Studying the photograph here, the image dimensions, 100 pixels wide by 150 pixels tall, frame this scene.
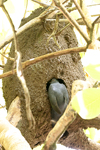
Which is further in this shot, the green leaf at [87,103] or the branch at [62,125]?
the branch at [62,125]

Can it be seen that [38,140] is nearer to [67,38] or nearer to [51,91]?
[51,91]


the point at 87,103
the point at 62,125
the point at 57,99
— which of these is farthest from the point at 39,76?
the point at 87,103

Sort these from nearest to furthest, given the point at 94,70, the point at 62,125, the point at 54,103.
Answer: the point at 94,70 → the point at 62,125 → the point at 54,103

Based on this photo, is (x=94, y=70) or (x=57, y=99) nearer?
(x=94, y=70)

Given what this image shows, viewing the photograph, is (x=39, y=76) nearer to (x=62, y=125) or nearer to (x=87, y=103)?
(x=62, y=125)

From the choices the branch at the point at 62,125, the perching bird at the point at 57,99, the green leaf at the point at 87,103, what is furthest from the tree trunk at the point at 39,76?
the green leaf at the point at 87,103

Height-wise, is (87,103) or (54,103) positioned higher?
(87,103)

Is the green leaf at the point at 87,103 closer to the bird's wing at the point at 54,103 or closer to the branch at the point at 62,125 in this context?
the branch at the point at 62,125

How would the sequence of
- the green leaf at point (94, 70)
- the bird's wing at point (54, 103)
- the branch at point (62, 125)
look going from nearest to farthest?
the green leaf at point (94, 70) < the branch at point (62, 125) < the bird's wing at point (54, 103)
